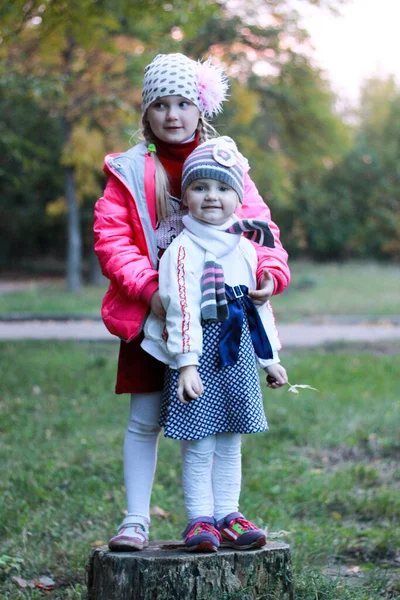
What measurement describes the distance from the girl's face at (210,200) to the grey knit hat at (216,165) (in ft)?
0.07

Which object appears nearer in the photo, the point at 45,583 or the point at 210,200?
the point at 210,200

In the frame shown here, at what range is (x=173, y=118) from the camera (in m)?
3.18

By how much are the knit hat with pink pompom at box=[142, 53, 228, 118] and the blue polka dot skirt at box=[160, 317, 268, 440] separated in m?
0.87

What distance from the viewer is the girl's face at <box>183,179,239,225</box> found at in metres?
3.00

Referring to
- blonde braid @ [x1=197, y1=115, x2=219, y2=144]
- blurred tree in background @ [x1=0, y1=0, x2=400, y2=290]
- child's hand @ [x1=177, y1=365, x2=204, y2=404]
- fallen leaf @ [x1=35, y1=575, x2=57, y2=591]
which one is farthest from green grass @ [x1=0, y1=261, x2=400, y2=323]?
child's hand @ [x1=177, y1=365, x2=204, y2=404]

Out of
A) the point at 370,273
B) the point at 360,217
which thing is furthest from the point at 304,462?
the point at 360,217

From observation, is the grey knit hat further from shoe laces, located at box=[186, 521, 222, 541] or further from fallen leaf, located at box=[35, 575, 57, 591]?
fallen leaf, located at box=[35, 575, 57, 591]

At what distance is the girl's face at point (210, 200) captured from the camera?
3000 millimetres

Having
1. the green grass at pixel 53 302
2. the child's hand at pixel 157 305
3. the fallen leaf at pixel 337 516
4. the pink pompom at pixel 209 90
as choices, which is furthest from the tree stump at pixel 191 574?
the green grass at pixel 53 302

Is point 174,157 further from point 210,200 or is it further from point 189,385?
point 189,385

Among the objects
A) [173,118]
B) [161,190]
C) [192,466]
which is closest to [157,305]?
[161,190]

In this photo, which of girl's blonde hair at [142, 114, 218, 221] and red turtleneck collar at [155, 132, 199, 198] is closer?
girl's blonde hair at [142, 114, 218, 221]

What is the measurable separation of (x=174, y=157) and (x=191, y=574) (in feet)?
5.08

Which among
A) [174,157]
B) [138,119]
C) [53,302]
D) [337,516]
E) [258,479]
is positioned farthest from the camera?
[53,302]
